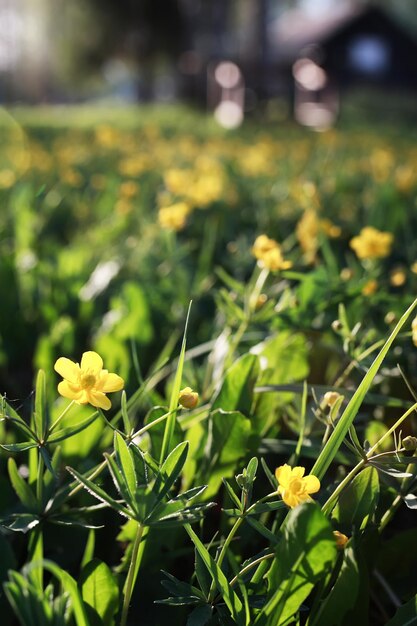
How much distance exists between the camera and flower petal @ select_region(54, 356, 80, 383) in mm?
761

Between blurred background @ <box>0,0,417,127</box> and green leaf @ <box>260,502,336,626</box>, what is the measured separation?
1892cm

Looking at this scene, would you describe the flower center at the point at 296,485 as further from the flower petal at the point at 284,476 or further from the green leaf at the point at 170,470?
the green leaf at the point at 170,470

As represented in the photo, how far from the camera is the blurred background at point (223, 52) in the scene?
21.9 metres

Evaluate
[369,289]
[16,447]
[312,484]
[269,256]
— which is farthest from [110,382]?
[369,289]

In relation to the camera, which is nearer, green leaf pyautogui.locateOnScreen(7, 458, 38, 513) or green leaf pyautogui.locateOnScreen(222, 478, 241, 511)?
Result: green leaf pyautogui.locateOnScreen(222, 478, 241, 511)

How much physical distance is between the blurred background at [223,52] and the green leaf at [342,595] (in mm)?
18886

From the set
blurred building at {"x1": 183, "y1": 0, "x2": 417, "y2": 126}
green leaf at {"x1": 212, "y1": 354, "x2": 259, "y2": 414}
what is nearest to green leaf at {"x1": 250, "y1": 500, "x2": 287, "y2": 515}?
green leaf at {"x1": 212, "y1": 354, "x2": 259, "y2": 414}

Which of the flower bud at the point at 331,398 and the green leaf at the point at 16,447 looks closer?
the green leaf at the point at 16,447

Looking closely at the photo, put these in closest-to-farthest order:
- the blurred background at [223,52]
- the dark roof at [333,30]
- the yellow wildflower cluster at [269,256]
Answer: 1. the yellow wildflower cluster at [269,256]
2. the blurred background at [223,52]
3. the dark roof at [333,30]

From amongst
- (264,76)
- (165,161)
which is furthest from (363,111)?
(165,161)

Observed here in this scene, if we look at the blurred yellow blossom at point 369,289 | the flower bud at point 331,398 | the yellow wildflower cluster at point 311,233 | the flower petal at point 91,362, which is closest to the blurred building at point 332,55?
the yellow wildflower cluster at point 311,233

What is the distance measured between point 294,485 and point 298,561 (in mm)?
70

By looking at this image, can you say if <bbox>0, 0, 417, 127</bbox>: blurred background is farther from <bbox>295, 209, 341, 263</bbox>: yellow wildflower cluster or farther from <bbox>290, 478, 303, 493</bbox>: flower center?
<bbox>290, 478, 303, 493</bbox>: flower center

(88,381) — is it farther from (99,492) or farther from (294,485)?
(294,485)
